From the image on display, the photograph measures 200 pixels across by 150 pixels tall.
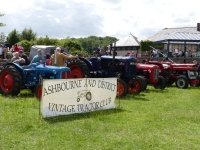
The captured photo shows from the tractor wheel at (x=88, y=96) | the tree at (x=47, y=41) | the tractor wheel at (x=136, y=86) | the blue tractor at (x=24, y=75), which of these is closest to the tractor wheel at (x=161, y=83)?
the tractor wheel at (x=136, y=86)

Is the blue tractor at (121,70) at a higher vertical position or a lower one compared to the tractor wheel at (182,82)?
higher

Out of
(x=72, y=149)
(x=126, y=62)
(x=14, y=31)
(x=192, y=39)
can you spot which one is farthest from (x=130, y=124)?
(x=14, y=31)

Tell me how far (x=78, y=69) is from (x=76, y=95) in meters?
4.28

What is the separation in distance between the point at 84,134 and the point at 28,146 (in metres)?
1.26

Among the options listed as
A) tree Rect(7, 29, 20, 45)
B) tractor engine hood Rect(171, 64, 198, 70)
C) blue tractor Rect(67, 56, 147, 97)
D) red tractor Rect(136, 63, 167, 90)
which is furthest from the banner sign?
tree Rect(7, 29, 20, 45)

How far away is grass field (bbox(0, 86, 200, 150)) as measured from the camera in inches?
242

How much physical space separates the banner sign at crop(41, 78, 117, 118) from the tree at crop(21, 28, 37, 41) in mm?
48738

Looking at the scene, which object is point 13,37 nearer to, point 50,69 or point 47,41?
point 47,41

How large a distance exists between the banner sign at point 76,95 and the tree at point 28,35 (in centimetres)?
4874

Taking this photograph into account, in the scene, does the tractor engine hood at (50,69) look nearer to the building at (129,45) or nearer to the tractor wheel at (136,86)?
the tractor wheel at (136,86)

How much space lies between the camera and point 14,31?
54.5 m

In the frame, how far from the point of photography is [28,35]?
57281mm

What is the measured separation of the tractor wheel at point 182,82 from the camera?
17.2 m

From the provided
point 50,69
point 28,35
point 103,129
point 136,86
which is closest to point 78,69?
point 50,69
